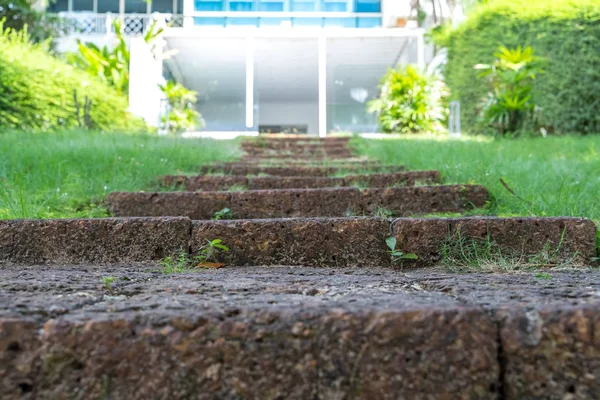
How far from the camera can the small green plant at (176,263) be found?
170 centimetres

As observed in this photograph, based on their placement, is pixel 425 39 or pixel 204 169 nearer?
pixel 204 169

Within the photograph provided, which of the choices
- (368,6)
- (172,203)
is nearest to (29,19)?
(368,6)

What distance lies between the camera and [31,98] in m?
7.63

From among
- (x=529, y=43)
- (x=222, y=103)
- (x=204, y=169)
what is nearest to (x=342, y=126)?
(x=222, y=103)

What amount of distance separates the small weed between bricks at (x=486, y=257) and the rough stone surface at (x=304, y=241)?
0.76ft

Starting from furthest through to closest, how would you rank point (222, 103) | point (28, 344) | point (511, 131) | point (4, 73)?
1. point (222, 103)
2. point (511, 131)
3. point (4, 73)
4. point (28, 344)

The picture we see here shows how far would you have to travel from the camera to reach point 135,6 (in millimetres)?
18125

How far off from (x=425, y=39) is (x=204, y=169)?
9.92 m

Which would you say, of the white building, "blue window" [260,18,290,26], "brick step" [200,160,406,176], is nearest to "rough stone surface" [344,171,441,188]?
"brick step" [200,160,406,176]

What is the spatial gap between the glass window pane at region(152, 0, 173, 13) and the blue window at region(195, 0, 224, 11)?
2.55 metres

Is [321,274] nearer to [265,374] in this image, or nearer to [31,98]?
[265,374]

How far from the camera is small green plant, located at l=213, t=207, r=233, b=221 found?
264 centimetres

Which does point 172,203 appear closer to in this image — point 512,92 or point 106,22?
point 512,92

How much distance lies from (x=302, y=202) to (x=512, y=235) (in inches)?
47.7
